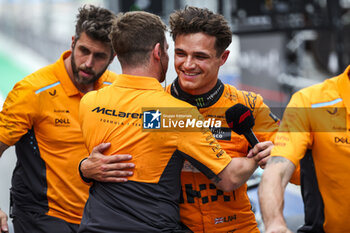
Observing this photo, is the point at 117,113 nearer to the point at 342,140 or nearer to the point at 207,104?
the point at 207,104

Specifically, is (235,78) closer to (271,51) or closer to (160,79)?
(271,51)

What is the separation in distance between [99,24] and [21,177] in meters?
1.24

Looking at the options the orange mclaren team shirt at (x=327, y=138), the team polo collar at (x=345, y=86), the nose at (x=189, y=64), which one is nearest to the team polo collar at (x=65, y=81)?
the nose at (x=189, y=64)

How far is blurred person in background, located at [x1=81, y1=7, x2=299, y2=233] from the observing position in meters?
2.94

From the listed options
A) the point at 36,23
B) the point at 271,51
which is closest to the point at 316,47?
the point at 271,51

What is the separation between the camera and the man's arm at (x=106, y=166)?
8.75 ft

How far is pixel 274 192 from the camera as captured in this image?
7.53 ft

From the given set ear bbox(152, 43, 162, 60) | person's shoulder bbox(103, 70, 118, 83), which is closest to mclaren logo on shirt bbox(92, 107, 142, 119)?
ear bbox(152, 43, 162, 60)

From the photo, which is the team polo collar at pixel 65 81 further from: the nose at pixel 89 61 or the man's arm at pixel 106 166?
the man's arm at pixel 106 166

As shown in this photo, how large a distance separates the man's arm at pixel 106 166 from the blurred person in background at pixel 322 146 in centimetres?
73

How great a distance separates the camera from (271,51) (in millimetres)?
10523

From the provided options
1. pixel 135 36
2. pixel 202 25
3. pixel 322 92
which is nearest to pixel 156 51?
pixel 135 36

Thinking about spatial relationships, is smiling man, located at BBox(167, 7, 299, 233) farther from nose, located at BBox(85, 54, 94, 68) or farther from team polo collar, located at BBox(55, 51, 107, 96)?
team polo collar, located at BBox(55, 51, 107, 96)

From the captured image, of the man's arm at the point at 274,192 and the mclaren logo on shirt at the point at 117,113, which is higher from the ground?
the mclaren logo on shirt at the point at 117,113
